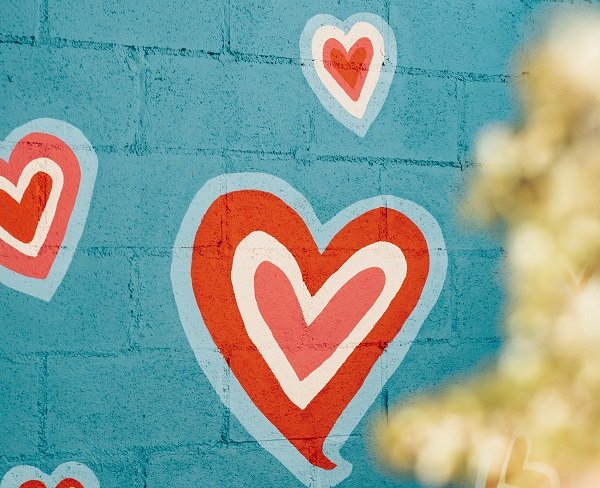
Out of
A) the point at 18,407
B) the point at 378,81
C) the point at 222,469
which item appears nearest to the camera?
the point at 18,407

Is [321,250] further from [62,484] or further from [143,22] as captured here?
[62,484]

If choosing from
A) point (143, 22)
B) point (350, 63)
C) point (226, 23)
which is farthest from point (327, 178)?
point (143, 22)

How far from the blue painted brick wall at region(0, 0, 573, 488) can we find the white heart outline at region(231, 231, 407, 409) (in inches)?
4.9

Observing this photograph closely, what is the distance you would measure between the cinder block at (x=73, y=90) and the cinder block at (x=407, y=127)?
0.42 metres

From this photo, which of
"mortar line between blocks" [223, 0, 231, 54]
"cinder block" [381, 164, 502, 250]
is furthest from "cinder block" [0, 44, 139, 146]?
"cinder block" [381, 164, 502, 250]

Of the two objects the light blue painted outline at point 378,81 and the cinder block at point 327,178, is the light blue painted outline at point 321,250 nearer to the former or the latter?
the cinder block at point 327,178

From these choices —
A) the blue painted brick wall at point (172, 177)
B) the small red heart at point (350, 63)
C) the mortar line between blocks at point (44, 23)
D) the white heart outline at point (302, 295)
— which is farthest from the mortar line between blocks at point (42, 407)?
the small red heart at point (350, 63)

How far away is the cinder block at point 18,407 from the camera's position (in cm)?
167

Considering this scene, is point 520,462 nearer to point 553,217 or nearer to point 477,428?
point 477,428

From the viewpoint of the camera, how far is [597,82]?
6.64 ft

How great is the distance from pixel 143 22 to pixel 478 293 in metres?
0.98

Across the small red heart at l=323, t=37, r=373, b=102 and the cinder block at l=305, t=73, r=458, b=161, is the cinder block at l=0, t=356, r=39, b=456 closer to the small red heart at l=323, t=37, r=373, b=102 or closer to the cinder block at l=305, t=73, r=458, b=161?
the cinder block at l=305, t=73, r=458, b=161

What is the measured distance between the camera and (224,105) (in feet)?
5.90

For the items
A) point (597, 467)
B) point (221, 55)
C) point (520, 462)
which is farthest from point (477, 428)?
point (221, 55)
